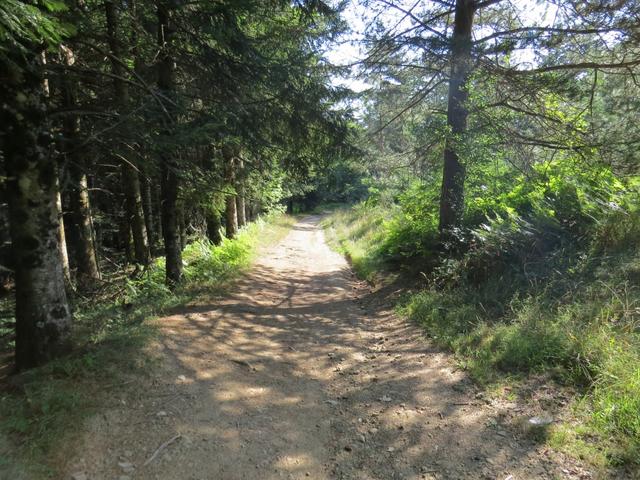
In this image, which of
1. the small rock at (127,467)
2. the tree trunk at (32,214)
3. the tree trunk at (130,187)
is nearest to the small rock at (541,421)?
the small rock at (127,467)

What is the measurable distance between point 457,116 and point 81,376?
27.1 feet

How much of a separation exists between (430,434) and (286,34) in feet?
33.2

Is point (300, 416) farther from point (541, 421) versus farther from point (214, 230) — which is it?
point (214, 230)

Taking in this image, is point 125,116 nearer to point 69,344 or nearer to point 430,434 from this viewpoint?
point 69,344

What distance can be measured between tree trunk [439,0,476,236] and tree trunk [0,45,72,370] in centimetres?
635

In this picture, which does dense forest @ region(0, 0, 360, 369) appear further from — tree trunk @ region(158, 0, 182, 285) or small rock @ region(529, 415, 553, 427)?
small rock @ region(529, 415, 553, 427)

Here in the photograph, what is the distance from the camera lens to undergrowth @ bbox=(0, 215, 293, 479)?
311 centimetres

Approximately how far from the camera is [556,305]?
17.6ft

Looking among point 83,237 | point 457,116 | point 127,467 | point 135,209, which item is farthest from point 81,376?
point 457,116

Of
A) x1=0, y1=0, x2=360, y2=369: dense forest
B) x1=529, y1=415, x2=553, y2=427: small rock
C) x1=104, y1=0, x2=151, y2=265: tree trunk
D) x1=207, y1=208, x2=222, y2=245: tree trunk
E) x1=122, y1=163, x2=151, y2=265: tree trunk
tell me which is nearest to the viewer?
x1=529, y1=415, x2=553, y2=427: small rock

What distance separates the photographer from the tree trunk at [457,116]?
702 cm

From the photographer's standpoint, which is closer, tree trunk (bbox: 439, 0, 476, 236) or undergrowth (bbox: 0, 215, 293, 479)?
undergrowth (bbox: 0, 215, 293, 479)

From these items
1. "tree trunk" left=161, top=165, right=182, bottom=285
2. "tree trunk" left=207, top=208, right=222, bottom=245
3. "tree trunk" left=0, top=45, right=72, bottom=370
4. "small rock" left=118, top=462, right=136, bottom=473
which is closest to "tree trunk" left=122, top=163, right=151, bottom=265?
"tree trunk" left=161, top=165, right=182, bottom=285

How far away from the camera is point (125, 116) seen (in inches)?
200
